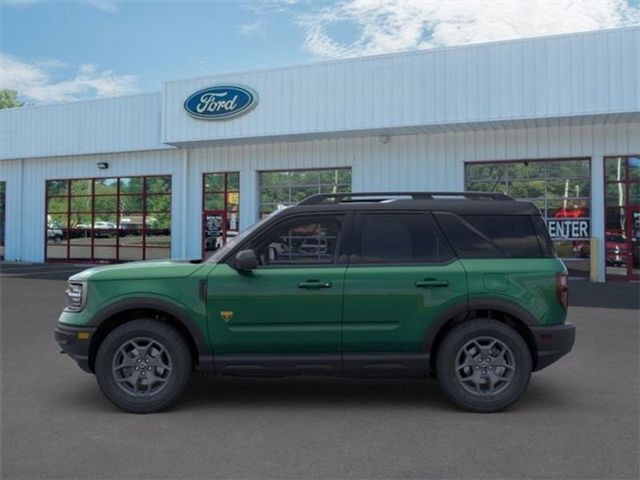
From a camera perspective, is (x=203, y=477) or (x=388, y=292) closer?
(x=203, y=477)

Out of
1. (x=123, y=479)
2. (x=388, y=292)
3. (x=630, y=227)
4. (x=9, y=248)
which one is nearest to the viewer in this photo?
(x=123, y=479)

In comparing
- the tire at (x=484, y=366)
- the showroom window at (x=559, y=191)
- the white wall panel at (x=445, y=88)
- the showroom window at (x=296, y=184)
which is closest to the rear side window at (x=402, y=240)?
the tire at (x=484, y=366)

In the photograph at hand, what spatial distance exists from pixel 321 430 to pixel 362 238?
1636mm

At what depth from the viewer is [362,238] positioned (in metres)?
5.12

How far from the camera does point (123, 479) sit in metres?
3.66

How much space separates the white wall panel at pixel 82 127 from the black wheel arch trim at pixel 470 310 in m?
17.9

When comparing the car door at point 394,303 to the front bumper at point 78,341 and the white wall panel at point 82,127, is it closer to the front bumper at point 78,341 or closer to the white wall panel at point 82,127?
the front bumper at point 78,341

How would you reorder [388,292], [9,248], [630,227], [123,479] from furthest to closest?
[9,248]
[630,227]
[388,292]
[123,479]

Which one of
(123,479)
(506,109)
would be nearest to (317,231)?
(123,479)

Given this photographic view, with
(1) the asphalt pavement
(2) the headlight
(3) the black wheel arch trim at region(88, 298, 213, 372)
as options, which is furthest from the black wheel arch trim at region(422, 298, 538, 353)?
(2) the headlight

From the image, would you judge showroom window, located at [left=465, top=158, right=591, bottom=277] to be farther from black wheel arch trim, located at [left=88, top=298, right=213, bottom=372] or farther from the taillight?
black wheel arch trim, located at [left=88, top=298, right=213, bottom=372]

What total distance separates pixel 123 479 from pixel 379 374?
2200 millimetres

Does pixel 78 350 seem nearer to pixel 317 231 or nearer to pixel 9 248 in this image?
pixel 317 231

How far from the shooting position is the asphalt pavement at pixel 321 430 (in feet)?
12.6
